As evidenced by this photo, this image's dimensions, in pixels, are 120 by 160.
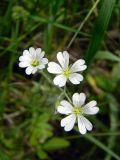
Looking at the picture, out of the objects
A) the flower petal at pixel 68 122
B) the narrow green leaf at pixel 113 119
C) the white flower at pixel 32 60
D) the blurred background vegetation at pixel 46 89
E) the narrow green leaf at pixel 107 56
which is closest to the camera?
the flower petal at pixel 68 122

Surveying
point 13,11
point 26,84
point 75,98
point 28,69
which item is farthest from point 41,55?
point 26,84

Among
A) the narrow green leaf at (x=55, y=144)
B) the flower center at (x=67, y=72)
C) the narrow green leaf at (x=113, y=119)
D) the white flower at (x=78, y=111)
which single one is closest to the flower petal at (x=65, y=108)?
the white flower at (x=78, y=111)

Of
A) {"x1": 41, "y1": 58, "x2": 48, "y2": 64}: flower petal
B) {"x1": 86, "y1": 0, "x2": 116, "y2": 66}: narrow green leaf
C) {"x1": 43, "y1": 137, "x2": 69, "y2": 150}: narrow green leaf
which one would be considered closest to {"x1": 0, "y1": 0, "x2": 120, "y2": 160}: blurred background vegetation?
{"x1": 43, "y1": 137, "x2": 69, "y2": 150}: narrow green leaf

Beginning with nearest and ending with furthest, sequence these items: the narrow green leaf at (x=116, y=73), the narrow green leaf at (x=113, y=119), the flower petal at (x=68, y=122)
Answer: the flower petal at (x=68, y=122)
the narrow green leaf at (x=113, y=119)
the narrow green leaf at (x=116, y=73)

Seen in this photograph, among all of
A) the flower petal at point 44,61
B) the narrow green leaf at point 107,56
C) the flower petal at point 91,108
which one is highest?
the narrow green leaf at point 107,56

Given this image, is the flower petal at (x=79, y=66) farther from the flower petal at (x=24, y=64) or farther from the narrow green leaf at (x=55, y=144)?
the narrow green leaf at (x=55, y=144)

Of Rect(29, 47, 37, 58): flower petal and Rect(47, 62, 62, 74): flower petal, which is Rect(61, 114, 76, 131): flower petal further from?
Rect(29, 47, 37, 58): flower petal

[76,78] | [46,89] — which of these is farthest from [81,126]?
[46,89]
